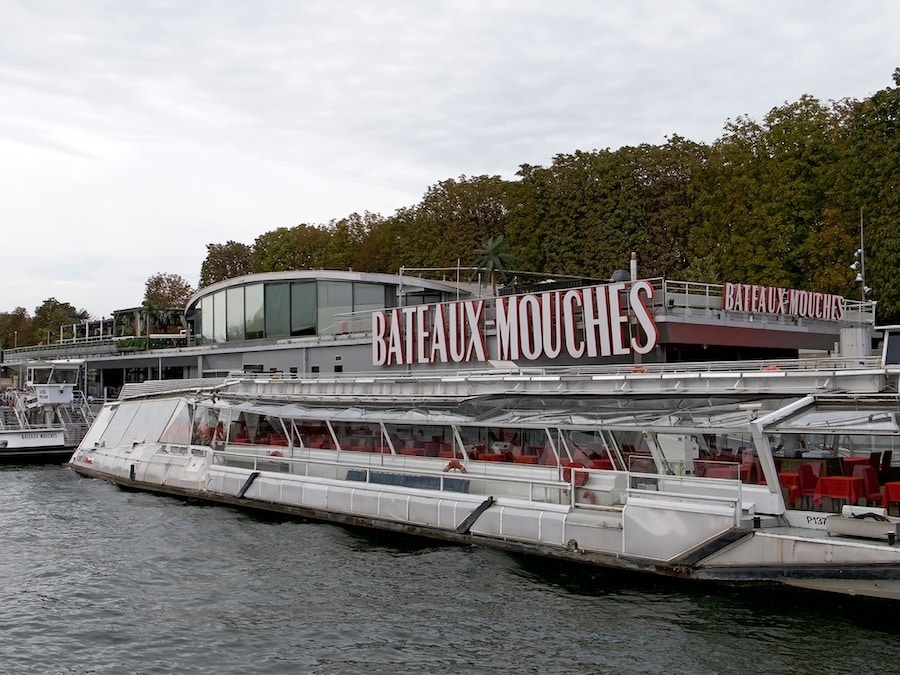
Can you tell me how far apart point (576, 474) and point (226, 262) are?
105 metres

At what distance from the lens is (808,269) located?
177 feet

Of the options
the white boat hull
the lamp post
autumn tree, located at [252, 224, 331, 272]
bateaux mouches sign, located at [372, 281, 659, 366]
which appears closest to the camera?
the white boat hull

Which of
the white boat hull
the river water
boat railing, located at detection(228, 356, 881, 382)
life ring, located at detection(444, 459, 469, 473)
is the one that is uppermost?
boat railing, located at detection(228, 356, 881, 382)

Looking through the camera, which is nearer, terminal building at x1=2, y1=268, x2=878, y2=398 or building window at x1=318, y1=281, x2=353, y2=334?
terminal building at x1=2, y1=268, x2=878, y2=398

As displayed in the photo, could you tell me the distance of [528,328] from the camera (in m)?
37.3

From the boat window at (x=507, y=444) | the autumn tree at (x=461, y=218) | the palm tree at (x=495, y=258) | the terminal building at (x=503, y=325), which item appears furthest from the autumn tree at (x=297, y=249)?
the boat window at (x=507, y=444)

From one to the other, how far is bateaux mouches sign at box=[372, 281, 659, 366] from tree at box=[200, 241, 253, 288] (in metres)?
80.8

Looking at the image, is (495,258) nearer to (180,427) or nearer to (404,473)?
(180,427)

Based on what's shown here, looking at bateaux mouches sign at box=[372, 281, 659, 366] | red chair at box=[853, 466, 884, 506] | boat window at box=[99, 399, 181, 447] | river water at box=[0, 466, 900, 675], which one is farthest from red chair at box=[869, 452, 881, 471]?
boat window at box=[99, 399, 181, 447]

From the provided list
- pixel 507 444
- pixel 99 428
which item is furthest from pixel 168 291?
pixel 507 444

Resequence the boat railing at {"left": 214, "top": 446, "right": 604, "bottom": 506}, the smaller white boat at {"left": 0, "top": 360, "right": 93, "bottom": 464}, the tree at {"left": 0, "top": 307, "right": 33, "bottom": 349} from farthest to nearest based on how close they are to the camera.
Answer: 1. the tree at {"left": 0, "top": 307, "right": 33, "bottom": 349}
2. the smaller white boat at {"left": 0, "top": 360, "right": 93, "bottom": 464}
3. the boat railing at {"left": 214, "top": 446, "right": 604, "bottom": 506}

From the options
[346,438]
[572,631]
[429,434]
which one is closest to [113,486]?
[346,438]

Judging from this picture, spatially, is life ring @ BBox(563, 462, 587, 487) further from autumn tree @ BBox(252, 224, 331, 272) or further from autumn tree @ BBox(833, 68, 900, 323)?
autumn tree @ BBox(252, 224, 331, 272)

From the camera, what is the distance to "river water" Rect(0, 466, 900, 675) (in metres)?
15.6
